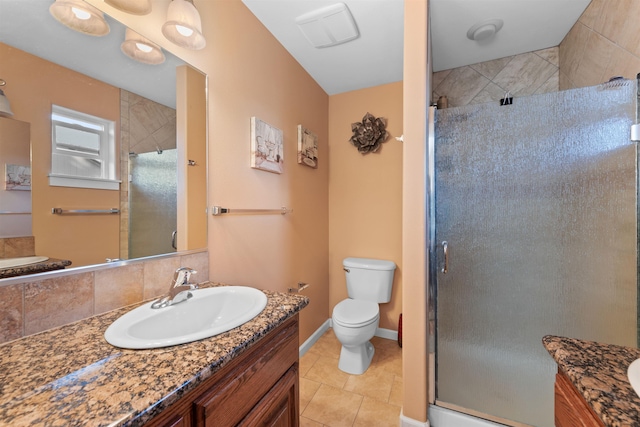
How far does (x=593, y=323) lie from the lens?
1186 millimetres

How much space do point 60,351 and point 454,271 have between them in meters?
1.60

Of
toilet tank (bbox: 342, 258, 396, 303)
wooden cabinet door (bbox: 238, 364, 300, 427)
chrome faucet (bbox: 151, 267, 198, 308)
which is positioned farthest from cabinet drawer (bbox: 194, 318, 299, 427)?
toilet tank (bbox: 342, 258, 396, 303)

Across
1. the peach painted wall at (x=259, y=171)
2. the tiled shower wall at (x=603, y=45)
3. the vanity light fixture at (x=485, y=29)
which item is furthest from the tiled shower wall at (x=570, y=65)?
the peach painted wall at (x=259, y=171)

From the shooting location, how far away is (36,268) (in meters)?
0.74

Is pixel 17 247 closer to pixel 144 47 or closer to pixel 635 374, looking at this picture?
pixel 144 47

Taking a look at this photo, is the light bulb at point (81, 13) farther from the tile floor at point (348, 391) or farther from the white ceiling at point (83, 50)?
the tile floor at point (348, 391)

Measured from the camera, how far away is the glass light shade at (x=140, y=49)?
95 centimetres

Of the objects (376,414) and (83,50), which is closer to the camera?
(83,50)

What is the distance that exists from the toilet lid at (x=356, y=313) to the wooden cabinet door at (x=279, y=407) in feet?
2.65

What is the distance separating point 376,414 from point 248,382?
3.79 ft

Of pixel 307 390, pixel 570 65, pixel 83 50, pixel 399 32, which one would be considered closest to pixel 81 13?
pixel 83 50

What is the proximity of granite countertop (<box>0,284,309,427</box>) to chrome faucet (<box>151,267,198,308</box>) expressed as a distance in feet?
0.60

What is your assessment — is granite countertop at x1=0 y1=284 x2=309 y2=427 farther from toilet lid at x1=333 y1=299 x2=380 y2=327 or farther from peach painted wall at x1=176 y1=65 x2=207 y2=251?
toilet lid at x1=333 y1=299 x2=380 y2=327

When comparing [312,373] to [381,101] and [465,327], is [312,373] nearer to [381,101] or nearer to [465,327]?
[465,327]
